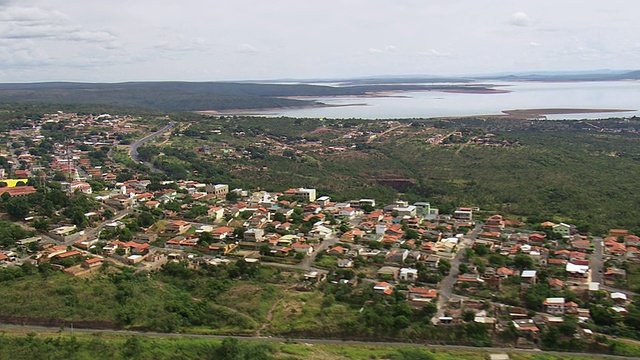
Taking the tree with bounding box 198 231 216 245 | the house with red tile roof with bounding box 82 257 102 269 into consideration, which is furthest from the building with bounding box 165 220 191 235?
the house with red tile roof with bounding box 82 257 102 269

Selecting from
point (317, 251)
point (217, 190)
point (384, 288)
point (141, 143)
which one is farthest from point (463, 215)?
point (141, 143)

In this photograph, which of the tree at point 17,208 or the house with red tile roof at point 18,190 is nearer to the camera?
the tree at point 17,208

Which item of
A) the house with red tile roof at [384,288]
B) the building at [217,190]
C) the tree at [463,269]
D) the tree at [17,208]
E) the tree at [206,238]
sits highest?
the tree at [17,208]

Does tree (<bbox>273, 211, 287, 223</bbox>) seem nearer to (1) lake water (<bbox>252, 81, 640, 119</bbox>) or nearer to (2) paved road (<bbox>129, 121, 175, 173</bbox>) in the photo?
(2) paved road (<bbox>129, 121, 175, 173</bbox>)

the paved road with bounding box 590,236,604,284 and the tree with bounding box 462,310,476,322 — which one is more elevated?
the paved road with bounding box 590,236,604,284

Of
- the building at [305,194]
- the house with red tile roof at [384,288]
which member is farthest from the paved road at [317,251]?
the building at [305,194]

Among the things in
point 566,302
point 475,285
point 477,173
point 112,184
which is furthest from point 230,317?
point 477,173

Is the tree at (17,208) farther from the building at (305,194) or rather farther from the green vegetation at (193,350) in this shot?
the building at (305,194)
